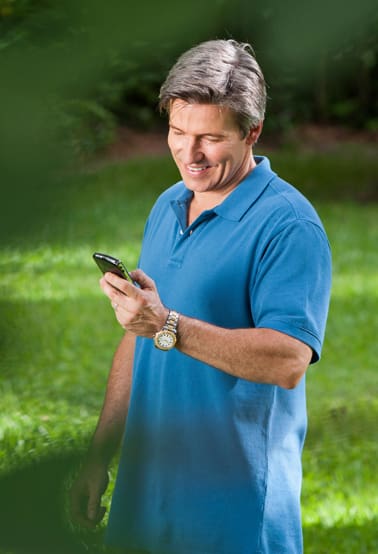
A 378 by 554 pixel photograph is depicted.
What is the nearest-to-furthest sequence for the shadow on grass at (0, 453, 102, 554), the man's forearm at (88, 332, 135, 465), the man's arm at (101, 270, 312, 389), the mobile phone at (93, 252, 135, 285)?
the shadow on grass at (0, 453, 102, 554), the mobile phone at (93, 252, 135, 285), the man's arm at (101, 270, 312, 389), the man's forearm at (88, 332, 135, 465)

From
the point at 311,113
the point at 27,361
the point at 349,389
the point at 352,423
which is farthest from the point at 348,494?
the point at 311,113

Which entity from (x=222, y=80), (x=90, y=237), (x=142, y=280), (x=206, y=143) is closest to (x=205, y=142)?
(x=206, y=143)

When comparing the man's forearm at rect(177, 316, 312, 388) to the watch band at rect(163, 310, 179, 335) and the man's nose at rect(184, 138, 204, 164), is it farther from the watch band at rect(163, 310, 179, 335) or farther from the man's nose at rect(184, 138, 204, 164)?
the man's nose at rect(184, 138, 204, 164)

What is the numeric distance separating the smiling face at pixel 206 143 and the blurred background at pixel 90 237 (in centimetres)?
11

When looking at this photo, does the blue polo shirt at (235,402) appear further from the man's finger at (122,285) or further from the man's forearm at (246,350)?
the man's finger at (122,285)

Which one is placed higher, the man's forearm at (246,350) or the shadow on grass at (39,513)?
the man's forearm at (246,350)

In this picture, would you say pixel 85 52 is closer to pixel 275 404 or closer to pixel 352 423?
pixel 275 404

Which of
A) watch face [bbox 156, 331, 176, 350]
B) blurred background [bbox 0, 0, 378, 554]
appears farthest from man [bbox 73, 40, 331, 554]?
blurred background [bbox 0, 0, 378, 554]

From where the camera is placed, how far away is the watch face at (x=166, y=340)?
146 centimetres

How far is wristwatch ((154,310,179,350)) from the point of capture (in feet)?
4.77

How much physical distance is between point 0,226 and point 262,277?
0.94 meters

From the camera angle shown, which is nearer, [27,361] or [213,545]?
[27,361]

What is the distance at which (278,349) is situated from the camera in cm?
147

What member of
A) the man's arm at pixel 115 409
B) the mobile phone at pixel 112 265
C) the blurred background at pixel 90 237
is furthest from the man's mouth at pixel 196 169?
the man's arm at pixel 115 409
